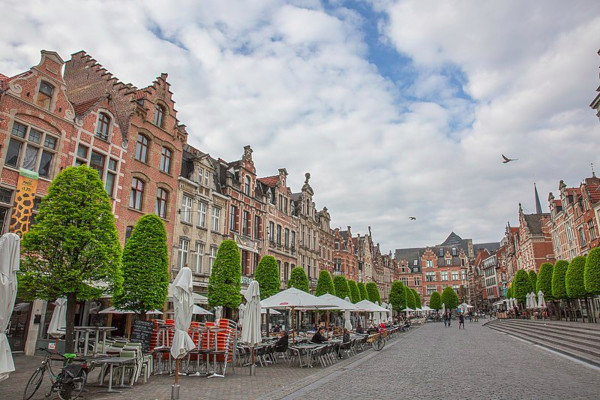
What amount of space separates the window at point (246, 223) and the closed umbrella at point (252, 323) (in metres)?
19.4

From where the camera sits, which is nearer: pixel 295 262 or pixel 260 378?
pixel 260 378

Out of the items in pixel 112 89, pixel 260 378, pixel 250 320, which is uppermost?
pixel 112 89

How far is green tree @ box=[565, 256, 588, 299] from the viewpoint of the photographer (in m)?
33.0

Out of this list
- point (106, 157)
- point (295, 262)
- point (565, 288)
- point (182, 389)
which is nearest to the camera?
point (182, 389)

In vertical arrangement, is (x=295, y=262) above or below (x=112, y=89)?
below

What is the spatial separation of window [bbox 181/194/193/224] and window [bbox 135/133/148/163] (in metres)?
4.06

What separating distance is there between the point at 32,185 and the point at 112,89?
9929 mm

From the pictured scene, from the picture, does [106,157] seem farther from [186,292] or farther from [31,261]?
[186,292]

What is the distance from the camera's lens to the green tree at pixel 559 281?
3762 cm

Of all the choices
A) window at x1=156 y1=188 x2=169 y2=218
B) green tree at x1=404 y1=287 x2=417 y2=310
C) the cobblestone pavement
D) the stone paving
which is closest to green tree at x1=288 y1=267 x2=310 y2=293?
window at x1=156 y1=188 x2=169 y2=218

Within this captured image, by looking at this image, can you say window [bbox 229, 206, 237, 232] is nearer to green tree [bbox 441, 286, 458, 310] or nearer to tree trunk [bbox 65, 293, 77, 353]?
tree trunk [bbox 65, 293, 77, 353]

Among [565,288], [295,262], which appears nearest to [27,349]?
[295,262]

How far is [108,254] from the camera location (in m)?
12.2

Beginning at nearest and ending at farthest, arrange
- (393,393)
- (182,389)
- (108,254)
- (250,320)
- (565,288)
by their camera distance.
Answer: (393,393), (182,389), (108,254), (250,320), (565,288)
